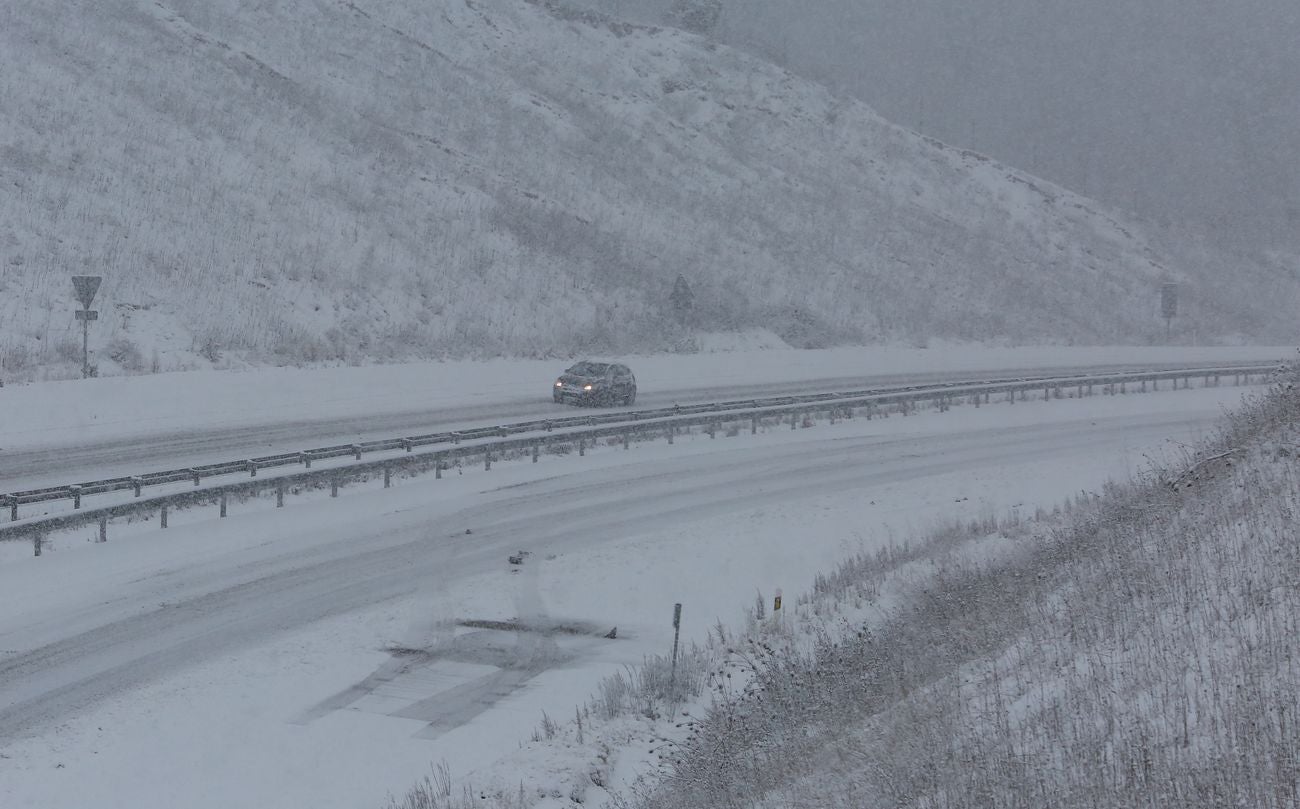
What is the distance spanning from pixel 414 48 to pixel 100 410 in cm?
4663

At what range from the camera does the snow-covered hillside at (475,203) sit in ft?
114

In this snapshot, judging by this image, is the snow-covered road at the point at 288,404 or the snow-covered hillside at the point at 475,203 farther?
the snow-covered hillside at the point at 475,203

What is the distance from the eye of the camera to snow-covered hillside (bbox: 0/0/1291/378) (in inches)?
1372

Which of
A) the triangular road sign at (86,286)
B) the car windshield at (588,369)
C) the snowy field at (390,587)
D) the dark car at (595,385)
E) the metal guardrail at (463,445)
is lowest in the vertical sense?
the snowy field at (390,587)

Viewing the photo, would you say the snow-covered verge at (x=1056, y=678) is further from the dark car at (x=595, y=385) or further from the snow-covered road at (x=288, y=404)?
the dark car at (x=595, y=385)

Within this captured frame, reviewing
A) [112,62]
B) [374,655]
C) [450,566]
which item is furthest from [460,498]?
[112,62]

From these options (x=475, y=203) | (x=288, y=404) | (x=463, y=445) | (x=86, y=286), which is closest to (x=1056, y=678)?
(x=463, y=445)

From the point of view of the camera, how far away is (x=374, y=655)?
12.2m

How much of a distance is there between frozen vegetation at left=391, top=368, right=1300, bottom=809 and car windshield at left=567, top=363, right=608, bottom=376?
18484mm

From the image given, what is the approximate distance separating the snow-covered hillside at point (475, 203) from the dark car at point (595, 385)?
21.2 ft

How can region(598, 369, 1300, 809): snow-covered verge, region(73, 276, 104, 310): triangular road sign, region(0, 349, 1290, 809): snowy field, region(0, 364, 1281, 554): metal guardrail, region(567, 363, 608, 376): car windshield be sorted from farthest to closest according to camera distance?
region(567, 363, 608, 376): car windshield, region(73, 276, 104, 310): triangular road sign, region(0, 364, 1281, 554): metal guardrail, region(0, 349, 1290, 809): snowy field, region(598, 369, 1300, 809): snow-covered verge

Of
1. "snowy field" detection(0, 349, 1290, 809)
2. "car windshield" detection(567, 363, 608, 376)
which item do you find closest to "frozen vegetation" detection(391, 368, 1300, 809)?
"snowy field" detection(0, 349, 1290, 809)

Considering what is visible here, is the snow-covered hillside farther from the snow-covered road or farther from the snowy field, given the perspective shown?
the snowy field

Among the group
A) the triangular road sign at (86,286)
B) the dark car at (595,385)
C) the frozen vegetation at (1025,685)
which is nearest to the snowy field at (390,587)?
the frozen vegetation at (1025,685)
